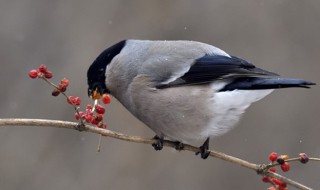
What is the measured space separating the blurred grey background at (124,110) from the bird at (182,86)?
1993 millimetres

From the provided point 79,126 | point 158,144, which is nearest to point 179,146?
point 158,144

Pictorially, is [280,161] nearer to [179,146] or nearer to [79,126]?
[179,146]

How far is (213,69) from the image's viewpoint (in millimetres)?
3678

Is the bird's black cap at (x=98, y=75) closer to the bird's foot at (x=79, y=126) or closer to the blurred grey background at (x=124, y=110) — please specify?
the bird's foot at (x=79, y=126)

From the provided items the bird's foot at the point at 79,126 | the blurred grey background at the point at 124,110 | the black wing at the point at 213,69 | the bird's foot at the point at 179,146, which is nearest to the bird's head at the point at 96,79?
the black wing at the point at 213,69

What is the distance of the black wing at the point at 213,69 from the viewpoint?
3.59 m

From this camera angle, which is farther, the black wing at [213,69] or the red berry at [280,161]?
the black wing at [213,69]

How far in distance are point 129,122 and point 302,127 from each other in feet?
5.48

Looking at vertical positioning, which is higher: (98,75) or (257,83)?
(257,83)

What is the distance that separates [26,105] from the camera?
580 centimetres

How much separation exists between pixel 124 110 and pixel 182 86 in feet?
7.98

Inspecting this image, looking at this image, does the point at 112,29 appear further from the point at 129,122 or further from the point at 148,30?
the point at 129,122

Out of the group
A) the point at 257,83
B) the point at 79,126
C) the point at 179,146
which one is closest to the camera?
the point at 79,126

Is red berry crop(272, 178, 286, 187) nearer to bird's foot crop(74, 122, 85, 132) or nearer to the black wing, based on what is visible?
the black wing
